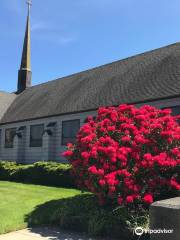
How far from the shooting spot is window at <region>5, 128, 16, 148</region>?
32.1m

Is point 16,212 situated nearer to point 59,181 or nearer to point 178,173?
point 178,173

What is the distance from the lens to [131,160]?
11094mm

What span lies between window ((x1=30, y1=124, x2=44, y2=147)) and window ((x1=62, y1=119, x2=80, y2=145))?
2918mm

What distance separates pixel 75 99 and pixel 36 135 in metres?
5.13

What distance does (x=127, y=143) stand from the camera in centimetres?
1145

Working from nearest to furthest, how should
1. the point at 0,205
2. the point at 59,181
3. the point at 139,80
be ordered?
the point at 0,205
the point at 59,181
the point at 139,80

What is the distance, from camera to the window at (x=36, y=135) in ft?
94.6

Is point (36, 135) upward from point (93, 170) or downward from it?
upward

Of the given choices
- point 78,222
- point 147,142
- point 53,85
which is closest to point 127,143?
point 147,142

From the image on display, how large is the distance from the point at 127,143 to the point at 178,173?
5.84ft

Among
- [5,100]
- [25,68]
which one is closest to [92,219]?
[5,100]

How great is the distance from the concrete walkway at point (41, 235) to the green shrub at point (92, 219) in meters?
0.39

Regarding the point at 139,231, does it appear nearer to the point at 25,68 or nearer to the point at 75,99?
→ the point at 75,99

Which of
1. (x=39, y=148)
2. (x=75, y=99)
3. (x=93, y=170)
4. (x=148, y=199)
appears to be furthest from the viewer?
(x=39, y=148)
